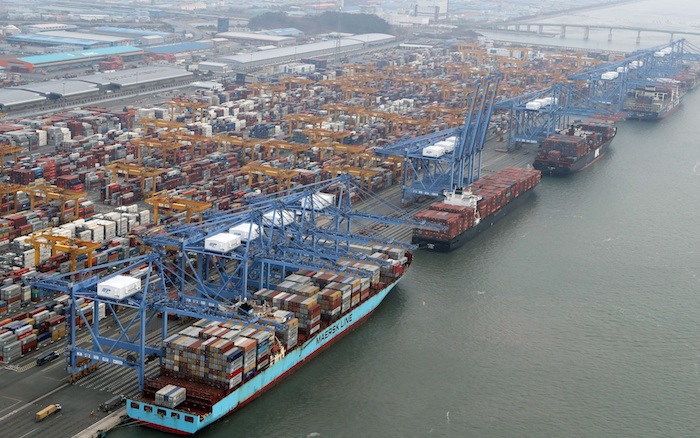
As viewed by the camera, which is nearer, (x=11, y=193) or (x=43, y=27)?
(x=11, y=193)

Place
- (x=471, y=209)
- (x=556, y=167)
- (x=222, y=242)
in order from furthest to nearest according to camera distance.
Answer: (x=556, y=167)
(x=471, y=209)
(x=222, y=242)

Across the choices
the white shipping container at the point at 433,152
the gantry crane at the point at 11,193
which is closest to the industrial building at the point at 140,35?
the white shipping container at the point at 433,152

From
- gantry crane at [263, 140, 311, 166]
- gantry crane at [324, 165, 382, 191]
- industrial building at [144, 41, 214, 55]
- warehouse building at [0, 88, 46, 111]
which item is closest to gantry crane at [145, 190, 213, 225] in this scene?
gantry crane at [324, 165, 382, 191]

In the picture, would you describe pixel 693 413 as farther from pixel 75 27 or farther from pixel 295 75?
pixel 75 27

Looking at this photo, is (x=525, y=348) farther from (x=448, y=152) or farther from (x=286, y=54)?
(x=286, y=54)

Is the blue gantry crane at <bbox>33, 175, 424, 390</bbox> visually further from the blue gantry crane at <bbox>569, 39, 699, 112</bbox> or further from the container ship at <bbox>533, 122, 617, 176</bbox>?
the blue gantry crane at <bbox>569, 39, 699, 112</bbox>

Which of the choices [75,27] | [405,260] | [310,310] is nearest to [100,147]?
[405,260]

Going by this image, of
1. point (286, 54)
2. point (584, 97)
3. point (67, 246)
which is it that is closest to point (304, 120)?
point (67, 246)
